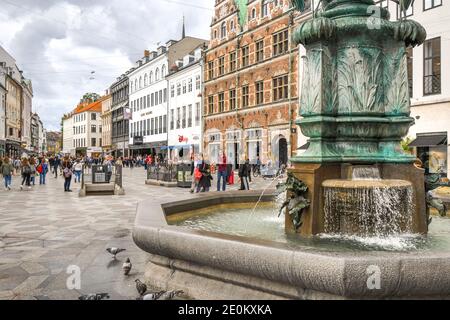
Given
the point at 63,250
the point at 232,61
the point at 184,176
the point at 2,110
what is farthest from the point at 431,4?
the point at 2,110

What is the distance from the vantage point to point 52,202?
46.3ft

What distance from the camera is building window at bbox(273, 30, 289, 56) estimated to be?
1267 inches

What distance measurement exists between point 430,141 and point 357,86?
18.7 meters

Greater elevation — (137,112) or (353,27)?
(137,112)

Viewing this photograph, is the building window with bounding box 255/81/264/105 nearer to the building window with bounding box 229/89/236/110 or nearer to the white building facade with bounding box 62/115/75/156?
the building window with bounding box 229/89/236/110

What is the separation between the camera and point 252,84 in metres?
36.4

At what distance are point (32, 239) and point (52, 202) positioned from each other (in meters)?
7.00

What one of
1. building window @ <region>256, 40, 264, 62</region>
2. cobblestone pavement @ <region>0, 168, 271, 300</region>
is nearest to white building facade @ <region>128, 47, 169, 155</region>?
building window @ <region>256, 40, 264, 62</region>

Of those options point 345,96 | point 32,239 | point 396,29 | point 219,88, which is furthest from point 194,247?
point 219,88

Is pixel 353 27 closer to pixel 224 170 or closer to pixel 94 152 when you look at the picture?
pixel 224 170

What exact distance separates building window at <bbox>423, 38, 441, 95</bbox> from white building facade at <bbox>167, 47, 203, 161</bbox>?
25.9 meters

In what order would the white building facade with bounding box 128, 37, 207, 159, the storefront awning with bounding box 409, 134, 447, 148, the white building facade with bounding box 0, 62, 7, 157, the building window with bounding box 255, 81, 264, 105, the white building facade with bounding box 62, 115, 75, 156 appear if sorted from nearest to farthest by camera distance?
the storefront awning with bounding box 409, 134, 447, 148
the building window with bounding box 255, 81, 264, 105
the white building facade with bounding box 0, 62, 7, 157
the white building facade with bounding box 128, 37, 207, 159
the white building facade with bounding box 62, 115, 75, 156

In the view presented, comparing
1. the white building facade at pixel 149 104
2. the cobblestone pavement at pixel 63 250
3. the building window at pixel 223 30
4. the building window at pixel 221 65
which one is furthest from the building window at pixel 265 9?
the cobblestone pavement at pixel 63 250

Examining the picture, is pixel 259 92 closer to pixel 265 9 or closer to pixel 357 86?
pixel 265 9
